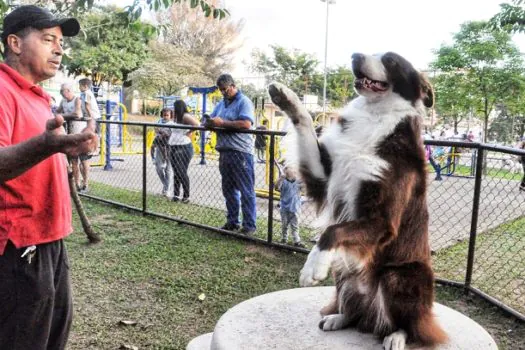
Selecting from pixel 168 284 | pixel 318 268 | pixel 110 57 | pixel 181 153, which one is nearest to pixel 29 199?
pixel 318 268

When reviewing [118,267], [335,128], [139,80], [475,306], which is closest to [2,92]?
[335,128]

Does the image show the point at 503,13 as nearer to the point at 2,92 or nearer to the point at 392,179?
the point at 392,179

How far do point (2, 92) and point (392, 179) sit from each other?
5.83ft

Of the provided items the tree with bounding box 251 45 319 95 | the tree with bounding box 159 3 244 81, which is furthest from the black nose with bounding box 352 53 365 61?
the tree with bounding box 159 3 244 81

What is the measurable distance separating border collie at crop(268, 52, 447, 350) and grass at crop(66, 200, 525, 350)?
5.85 feet

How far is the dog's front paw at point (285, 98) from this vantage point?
263 cm

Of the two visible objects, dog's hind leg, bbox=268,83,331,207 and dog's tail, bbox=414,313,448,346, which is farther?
dog's hind leg, bbox=268,83,331,207

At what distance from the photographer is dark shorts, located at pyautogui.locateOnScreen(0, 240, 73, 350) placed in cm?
213

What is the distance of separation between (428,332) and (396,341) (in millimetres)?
185

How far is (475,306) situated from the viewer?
4.52 metres

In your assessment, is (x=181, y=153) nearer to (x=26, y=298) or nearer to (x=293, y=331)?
(x=293, y=331)

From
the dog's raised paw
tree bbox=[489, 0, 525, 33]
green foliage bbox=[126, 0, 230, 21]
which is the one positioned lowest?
the dog's raised paw

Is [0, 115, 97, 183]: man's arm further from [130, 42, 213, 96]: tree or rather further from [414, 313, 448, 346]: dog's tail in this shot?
[130, 42, 213, 96]: tree

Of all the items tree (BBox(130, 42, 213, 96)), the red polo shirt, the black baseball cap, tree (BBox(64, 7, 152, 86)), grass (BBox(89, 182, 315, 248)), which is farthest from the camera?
tree (BBox(130, 42, 213, 96))
